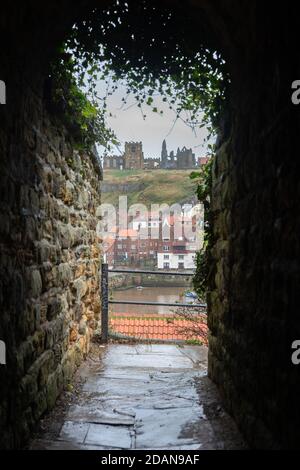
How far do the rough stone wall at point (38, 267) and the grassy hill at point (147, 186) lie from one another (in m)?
48.8

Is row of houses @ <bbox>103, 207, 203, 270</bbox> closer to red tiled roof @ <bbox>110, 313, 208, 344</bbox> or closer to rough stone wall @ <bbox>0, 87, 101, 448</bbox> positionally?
red tiled roof @ <bbox>110, 313, 208, 344</bbox>

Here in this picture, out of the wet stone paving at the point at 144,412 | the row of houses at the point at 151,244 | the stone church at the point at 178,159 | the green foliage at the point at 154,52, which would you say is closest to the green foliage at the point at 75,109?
the green foliage at the point at 154,52

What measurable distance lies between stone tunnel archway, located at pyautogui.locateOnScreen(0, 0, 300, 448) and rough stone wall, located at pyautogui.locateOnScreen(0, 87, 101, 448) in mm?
12

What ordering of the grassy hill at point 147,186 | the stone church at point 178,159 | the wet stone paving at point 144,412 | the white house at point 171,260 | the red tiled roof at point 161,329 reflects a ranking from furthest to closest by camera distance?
the stone church at point 178,159 → the grassy hill at point 147,186 → the white house at point 171,260 → the red tiled roof at point 161,329 → the wet stone paving at point 144,412

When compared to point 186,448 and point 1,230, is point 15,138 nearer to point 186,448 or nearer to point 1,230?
point 1,230

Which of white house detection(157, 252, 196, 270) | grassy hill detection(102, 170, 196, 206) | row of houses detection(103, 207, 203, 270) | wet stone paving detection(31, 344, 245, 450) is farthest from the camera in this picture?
grassy hill detection(102, 170, 196, 206)

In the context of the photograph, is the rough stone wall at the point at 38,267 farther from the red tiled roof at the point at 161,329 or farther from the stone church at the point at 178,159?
the stone church at the point at 178,159

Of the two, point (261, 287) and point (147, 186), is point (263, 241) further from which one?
point (147, 186)

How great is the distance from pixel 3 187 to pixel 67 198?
1.49 metres

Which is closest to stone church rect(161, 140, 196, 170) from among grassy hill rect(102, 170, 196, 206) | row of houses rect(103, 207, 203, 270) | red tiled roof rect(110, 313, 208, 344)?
grassy hill rect(102, 170, 196, 206)

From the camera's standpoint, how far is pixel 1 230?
1952 mm

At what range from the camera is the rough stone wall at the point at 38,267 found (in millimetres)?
2027

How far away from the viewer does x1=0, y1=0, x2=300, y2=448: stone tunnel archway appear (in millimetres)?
1752
